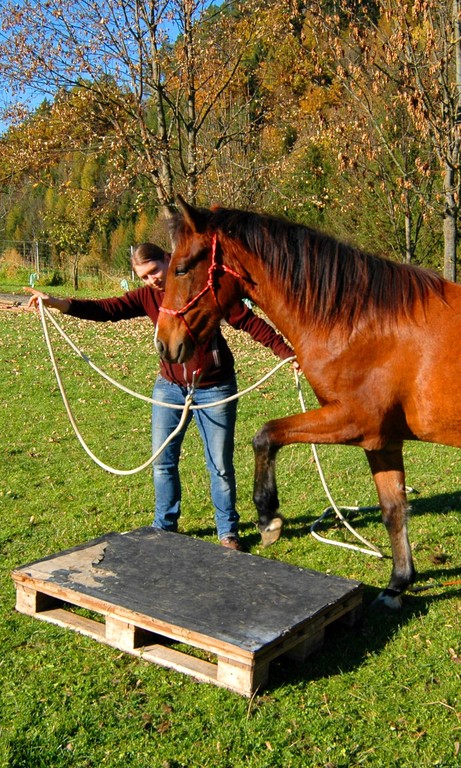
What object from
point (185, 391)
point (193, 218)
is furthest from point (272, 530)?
point (193, 218)

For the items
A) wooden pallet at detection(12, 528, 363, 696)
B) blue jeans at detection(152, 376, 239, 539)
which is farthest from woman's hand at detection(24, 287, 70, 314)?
wooden pallet at detection(12, 528, 363, 696)

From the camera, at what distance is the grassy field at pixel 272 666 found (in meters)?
3.29

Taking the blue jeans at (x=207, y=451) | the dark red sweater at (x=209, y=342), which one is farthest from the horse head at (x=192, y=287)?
the blue jeans at (x=207, y=451)

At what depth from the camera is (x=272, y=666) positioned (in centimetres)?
408

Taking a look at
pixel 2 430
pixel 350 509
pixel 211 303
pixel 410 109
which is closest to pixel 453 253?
pixel 410 109

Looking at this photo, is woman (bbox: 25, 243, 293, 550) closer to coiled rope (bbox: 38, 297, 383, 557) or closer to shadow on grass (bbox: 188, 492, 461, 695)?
coiled rope (bbox: 38, 297, 383, 557)

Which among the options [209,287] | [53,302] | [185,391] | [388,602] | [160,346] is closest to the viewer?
[209,287]

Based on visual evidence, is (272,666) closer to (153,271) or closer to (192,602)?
(192,602)

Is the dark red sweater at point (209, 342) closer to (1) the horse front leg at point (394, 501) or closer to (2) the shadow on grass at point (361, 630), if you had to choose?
(1) the horse front leg at point (394, 501)

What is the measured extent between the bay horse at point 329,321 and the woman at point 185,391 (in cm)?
86

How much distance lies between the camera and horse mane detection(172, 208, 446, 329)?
4434mm

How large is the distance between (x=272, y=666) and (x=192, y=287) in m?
2.35

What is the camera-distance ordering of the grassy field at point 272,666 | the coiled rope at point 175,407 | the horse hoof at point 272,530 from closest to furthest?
1. the grassy field at point 272,666
2. the horse hoof at point 272,530
3. the coiled rope at point 175,407

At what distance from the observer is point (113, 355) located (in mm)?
15234
